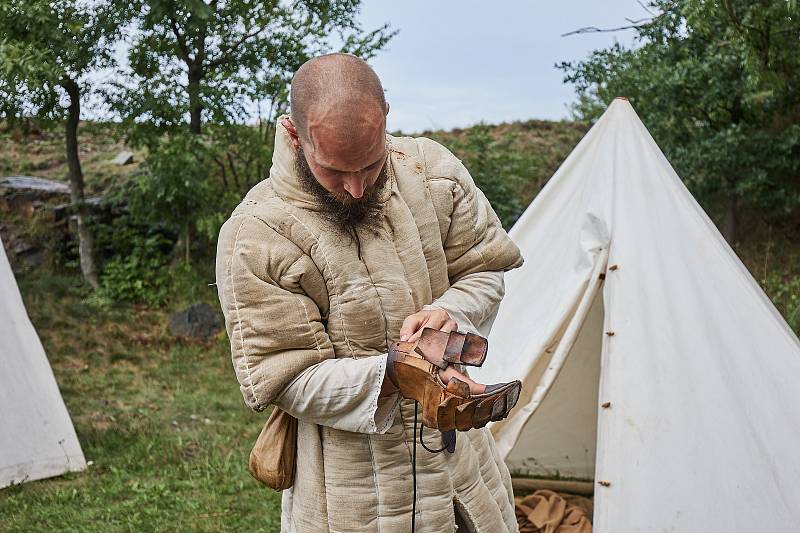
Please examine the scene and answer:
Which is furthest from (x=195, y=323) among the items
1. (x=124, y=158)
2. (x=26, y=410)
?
(x=124, y=158)

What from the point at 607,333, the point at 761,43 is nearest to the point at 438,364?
the point at 607,333

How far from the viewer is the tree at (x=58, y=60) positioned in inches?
272

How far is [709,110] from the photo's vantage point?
7.64 m

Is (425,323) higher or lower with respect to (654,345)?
higher

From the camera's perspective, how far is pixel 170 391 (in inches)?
249

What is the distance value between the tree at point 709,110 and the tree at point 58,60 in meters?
4.09

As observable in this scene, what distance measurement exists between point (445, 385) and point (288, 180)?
506 mm

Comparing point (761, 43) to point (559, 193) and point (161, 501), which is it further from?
point (161, 501)

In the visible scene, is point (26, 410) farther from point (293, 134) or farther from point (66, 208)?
point (66, 208)

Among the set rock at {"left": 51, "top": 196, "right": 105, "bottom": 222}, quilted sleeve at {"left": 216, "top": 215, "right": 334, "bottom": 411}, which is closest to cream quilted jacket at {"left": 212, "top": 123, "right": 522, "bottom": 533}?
quilted sleeve at {"left": 216, "top": 215, "right": 334, "bottom": 411}

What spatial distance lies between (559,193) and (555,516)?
58.9 inches

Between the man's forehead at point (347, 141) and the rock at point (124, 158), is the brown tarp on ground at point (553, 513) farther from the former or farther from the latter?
the rock at point (124, 158)

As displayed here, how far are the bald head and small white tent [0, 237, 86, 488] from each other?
11.2 ft

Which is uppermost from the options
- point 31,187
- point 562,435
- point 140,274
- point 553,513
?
point 31,187
